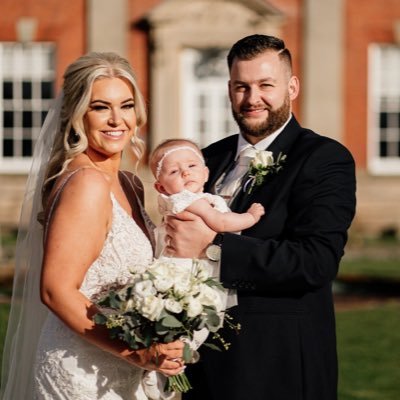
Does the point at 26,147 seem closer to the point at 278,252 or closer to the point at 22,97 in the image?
the point at 22,97

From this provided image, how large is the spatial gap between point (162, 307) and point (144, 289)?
9 cm

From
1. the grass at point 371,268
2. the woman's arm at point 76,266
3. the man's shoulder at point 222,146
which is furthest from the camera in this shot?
the grass at point 371,268

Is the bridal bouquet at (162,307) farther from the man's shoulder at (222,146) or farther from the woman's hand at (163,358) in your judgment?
the man's shoulder at (222,146)

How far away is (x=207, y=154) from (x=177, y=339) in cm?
132

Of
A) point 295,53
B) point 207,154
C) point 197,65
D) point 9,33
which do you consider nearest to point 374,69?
point 295,53

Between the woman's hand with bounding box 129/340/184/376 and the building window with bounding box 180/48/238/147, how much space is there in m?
17.4

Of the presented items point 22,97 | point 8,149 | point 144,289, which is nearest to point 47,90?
point 22,97

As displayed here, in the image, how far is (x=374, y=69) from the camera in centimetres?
2186

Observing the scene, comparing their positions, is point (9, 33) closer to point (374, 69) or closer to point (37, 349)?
point (374, 69)

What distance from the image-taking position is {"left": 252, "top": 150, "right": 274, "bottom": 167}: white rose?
4.79 meters

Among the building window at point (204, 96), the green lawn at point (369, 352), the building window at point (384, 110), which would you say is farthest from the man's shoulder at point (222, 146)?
the building window at point (384, 110)

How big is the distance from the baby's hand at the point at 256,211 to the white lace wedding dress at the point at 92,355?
498 millimetres

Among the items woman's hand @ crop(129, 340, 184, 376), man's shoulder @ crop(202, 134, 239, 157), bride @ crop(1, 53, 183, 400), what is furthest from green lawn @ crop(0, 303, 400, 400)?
woman's hand @ crop(129, 340, 184, 376)

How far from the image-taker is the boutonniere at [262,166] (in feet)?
15.7
